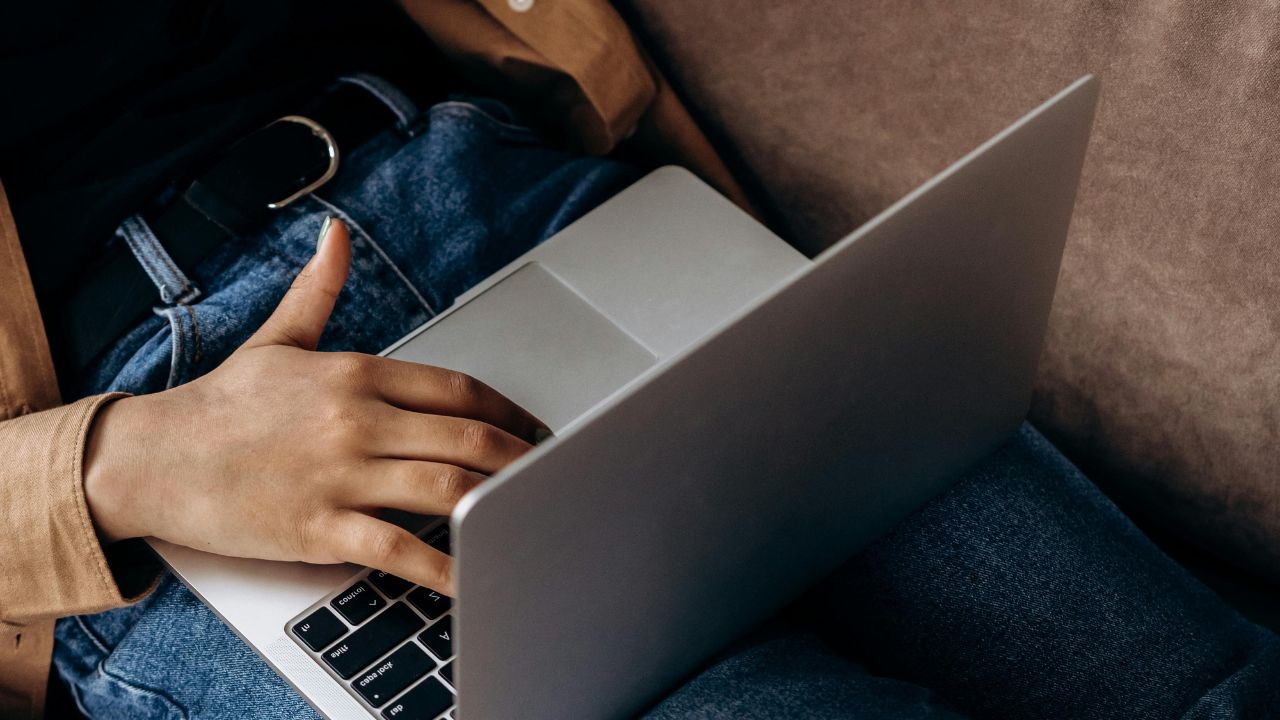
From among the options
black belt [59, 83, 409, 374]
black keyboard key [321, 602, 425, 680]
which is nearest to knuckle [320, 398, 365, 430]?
black keyboard key [321, 602, 425, 680]

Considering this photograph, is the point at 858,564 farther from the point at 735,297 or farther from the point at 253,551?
the point at 253,551

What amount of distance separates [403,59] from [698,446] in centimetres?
59

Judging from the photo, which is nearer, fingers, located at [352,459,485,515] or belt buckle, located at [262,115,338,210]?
fingers, located at [352,459,485,515]

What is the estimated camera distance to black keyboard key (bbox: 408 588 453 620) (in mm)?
625

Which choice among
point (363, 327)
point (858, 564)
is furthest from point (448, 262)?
point (858, 564)

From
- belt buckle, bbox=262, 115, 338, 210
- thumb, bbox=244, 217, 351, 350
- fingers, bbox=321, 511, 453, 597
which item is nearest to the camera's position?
fingers, bbox=321, 511, 453, 597

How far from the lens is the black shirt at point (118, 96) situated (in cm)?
75

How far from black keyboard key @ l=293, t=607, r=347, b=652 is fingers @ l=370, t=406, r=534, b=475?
0.31 feet

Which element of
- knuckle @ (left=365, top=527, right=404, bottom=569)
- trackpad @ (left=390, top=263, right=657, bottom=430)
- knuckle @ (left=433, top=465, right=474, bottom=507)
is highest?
knuckle @ (left=433, top=465, right=474, bottom=507)

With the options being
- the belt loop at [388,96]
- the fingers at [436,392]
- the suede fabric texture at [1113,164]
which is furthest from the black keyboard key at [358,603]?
the suede fabric texture at [1113,164]

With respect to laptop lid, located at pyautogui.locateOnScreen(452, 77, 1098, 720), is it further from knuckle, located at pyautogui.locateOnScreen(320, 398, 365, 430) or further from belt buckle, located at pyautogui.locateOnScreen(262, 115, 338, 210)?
belt buckle, located at pyautogui.locateOnScreen(262, 115, 338, 210)

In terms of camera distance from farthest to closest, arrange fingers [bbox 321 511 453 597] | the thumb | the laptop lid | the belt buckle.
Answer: the belt buckle → the thumb → fingers [bbox 321 511 453 597] → the laptop lid

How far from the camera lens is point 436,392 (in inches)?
24.9

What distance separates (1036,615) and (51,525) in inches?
23.5
